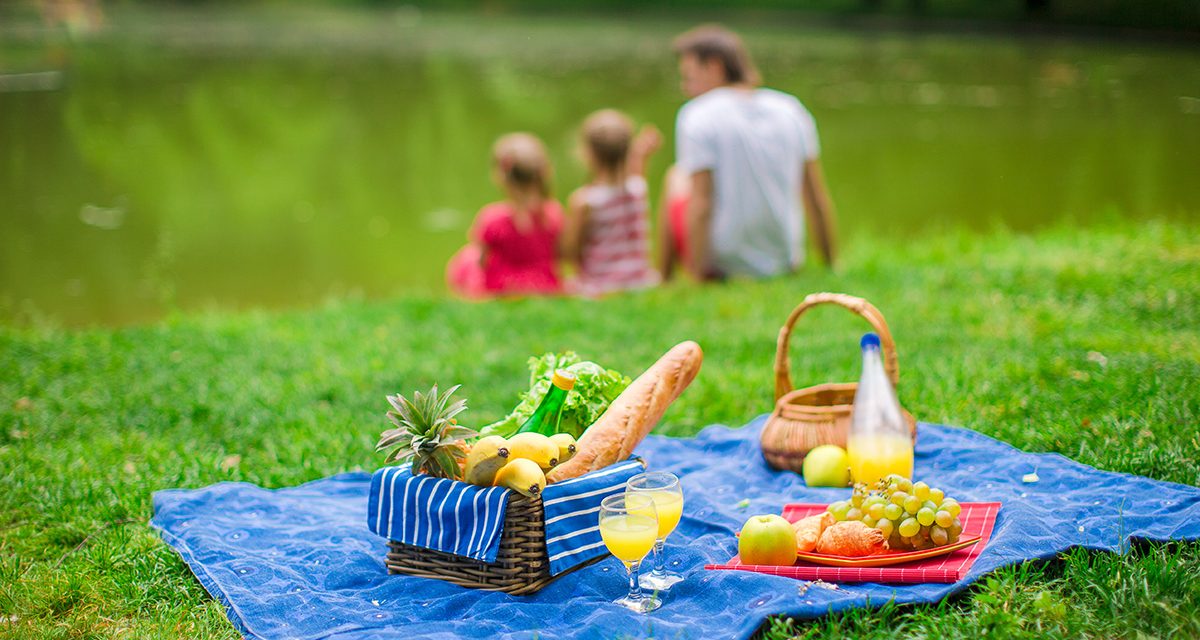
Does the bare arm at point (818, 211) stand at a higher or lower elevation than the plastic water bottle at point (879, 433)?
higher

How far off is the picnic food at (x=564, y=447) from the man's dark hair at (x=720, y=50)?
4.42 m

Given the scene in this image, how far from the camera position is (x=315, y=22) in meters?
36.9

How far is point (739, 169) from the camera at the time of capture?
7.36 metres

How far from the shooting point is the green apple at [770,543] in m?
3.18

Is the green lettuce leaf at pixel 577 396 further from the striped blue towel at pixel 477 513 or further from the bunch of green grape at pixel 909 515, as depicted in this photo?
the bunch of green grape at pixel 909 515

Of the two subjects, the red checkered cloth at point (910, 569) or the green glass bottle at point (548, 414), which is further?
the green glass bottle at point (548, 414)

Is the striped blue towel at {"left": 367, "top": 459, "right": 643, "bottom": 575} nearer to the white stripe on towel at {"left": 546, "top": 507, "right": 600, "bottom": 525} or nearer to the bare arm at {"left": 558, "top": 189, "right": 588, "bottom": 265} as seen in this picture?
the white stripe on towel at {"left": 546, "top": 507, "right": 600, "bottom": 525}

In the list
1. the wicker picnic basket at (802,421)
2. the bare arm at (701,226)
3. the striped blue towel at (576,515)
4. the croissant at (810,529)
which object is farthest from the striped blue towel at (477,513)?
the bare arm at (701,226)

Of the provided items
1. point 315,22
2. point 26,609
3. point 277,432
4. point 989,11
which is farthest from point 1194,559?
point 315,22

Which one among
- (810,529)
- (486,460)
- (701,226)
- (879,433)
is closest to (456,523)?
(486,460)

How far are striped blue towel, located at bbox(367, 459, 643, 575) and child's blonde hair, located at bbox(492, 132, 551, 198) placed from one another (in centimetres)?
426

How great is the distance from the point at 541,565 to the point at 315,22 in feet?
119

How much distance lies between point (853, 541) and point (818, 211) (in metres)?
4.67

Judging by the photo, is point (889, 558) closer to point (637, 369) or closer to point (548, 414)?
point (548, 414)
